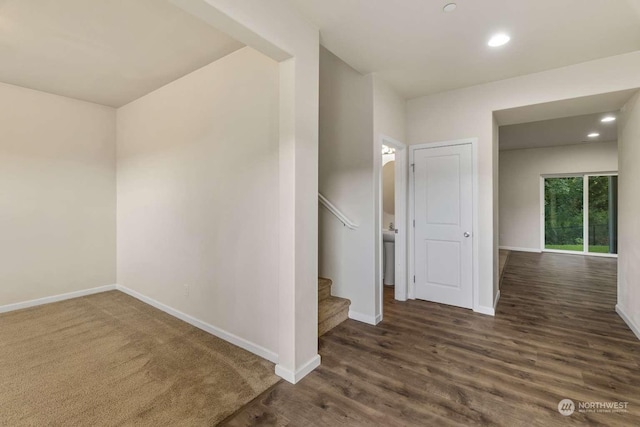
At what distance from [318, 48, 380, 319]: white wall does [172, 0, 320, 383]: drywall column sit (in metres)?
1.04

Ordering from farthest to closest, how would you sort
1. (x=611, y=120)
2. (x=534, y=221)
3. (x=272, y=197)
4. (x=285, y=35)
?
(x=534, y=221), (x=611, y=120), (x=272, y=197), (x=285, y=35)

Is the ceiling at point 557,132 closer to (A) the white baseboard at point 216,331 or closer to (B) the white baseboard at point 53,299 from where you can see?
(A) the white baseboard at point 216,331

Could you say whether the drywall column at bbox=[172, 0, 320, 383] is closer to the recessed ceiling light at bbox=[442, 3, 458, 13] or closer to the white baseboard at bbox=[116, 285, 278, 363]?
the white baseboard at bbox=[116, 285, 278, 363]

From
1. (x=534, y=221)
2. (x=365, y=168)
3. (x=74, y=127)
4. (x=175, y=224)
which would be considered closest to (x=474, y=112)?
(x=365, y=168)

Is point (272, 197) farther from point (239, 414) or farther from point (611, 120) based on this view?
point (611, 120)

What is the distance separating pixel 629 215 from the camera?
3.12 metres

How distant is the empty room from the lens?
2062 millimetres

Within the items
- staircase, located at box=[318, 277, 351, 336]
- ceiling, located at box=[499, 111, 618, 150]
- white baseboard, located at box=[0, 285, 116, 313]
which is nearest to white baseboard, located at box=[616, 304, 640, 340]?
staircase, located at box=[318, 277, 351, 336]

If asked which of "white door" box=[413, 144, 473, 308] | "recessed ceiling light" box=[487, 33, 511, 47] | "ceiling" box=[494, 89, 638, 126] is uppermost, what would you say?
"recessed ceiling light" box=[487, 33, 511, 47]

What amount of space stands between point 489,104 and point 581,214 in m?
5.91

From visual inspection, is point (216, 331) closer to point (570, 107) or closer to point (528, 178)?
point (570, 107)

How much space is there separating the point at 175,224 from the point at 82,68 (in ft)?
6.13

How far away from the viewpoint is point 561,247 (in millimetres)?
7484

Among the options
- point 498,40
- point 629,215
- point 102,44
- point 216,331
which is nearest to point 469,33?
point 498,40
